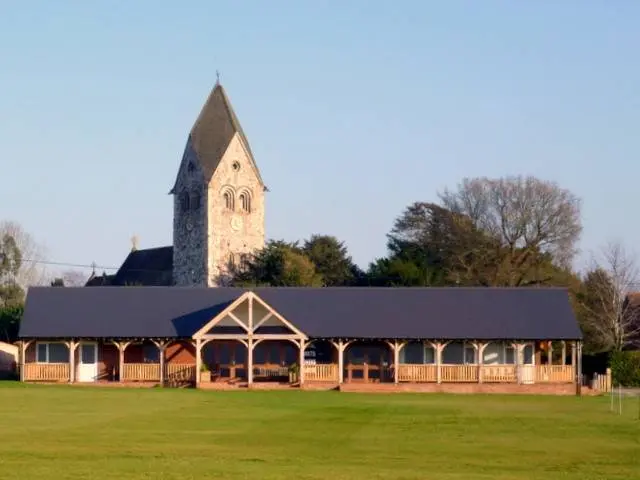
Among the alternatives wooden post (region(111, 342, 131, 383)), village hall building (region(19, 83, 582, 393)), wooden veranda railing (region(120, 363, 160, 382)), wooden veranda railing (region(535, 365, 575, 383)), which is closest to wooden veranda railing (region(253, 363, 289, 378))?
village hall building (region(19, 83, 582, 393))

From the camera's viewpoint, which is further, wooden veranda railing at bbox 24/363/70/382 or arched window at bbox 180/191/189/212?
arched window at bbox 180/191/189/212

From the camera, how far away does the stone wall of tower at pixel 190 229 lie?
91.4 metres

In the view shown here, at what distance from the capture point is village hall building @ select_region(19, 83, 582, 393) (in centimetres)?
5231

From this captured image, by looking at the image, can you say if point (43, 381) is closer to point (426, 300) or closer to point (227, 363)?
point (227, 363)

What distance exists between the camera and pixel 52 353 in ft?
178

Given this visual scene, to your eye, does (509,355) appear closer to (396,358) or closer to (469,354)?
(469,354)

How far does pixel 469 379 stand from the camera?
5262 centimetres

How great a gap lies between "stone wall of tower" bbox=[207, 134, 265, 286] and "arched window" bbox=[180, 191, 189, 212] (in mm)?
2927

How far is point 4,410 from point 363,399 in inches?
547

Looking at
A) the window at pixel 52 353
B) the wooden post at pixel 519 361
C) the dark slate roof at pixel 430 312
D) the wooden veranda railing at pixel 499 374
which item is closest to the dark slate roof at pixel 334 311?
the dark slate roof at pixel 430 312

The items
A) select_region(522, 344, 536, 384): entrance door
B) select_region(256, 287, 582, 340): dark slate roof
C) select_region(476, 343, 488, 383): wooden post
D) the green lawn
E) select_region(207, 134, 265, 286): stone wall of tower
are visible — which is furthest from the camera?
select_region(207, 134, 265, 286): stone wall of tower

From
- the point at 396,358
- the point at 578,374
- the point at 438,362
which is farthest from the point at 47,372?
the point at 578,374

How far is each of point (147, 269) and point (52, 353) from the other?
4617 centimetres

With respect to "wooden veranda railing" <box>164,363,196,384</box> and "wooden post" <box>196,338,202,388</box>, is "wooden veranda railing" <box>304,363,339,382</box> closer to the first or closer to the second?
"wooden post" <box>196,338,202,388</box>
